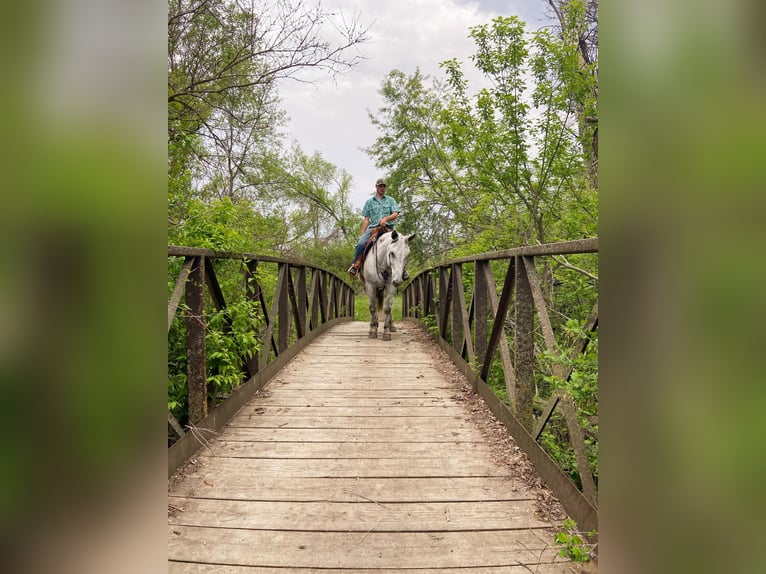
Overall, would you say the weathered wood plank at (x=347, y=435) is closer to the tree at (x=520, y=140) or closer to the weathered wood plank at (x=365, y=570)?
the weathered wood plank at (x=365, y=570)

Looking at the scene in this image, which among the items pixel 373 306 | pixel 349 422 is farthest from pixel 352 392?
pixel 373 306

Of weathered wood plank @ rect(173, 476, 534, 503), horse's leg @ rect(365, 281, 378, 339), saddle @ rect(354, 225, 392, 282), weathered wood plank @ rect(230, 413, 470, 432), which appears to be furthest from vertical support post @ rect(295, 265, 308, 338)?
weathered wood plank @ rect(173, 476, 534, 503)

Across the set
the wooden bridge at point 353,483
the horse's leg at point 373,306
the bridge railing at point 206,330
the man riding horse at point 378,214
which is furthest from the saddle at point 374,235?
the wooden bridge at point 353,483

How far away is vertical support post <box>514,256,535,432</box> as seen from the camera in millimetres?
2590

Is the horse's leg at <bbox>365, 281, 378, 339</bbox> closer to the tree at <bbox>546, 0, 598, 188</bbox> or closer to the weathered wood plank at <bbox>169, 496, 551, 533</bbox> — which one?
the tree at <bbox>546, 0, 598, 188</bbox>

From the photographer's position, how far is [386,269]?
643cm

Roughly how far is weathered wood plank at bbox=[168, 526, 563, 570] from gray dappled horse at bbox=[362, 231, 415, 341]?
4451 mm

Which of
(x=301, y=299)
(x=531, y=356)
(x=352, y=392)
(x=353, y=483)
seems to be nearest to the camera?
(x=353, y=483)

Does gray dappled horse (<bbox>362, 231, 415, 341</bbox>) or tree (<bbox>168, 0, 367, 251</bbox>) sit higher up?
tree (<bbox>168, 0, 367, 251</bbox>)

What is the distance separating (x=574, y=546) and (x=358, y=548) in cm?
83

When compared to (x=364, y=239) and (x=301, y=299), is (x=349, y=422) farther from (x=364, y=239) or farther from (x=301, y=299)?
(x=364, y=239)
